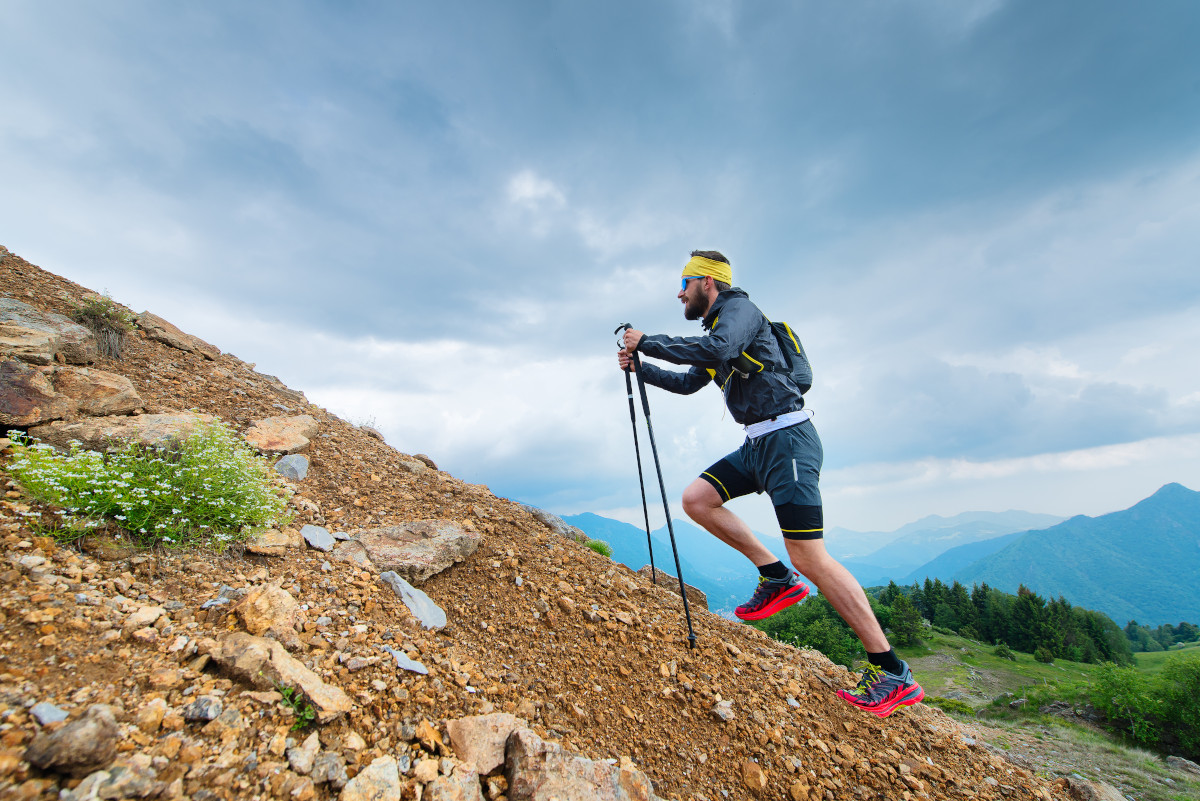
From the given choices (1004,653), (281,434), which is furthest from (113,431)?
(1004,653)

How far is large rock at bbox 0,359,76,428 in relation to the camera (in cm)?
512

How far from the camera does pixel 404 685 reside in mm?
3307

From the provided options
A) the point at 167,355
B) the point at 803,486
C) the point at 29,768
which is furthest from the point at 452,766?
the point at 167,355

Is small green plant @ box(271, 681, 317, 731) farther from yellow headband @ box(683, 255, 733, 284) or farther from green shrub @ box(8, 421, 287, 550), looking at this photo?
yellow headband @ box(683, 255, 733, 284)

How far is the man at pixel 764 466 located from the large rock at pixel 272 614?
356 cm

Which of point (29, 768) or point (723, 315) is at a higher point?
point (723, 315)

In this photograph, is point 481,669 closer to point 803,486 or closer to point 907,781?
point 803,486

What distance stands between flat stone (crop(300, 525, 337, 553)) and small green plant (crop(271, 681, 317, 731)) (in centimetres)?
218

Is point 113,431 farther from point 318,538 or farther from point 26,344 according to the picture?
point 318,538

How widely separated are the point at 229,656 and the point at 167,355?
298 inches

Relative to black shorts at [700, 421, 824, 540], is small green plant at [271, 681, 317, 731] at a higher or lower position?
lower

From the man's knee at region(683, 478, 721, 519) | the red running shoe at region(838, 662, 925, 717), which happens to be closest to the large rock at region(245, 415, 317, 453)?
the man's knee at region(683, 478, 721, 519)

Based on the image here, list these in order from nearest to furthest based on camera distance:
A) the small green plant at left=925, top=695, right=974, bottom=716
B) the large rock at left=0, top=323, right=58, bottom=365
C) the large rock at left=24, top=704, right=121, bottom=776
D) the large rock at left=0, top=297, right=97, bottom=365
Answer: the large rock at left=24, top=704, right=121, bottom=776 < the large rock at left=0, top=323, right=58, bottom=365 < the large rock at left=0, top=297, right=97, bottom=365 < the small green plant at left=925, top=695, right=974, bottom=716

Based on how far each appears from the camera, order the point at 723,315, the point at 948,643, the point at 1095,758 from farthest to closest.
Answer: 1. the point at 948,643
2. the point at 1095,758
3. the point at 723,315
